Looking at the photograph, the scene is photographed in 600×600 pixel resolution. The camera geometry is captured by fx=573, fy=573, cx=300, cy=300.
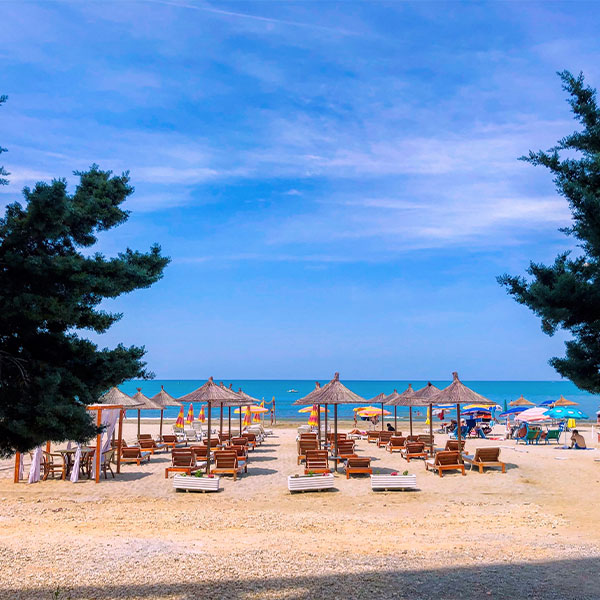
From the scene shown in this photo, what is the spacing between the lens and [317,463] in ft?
53.1

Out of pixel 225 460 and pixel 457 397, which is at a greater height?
pixel 457 397

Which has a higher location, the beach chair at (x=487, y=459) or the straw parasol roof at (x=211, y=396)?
the straw parasol roof at (x=211, y=396)

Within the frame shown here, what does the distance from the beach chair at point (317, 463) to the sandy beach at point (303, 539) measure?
629mm

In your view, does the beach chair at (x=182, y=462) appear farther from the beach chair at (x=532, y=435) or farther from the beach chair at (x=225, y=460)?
the beach chair at (x=532, y=435)

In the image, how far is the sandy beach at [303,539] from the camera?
7.23 m

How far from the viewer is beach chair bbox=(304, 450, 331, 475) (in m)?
16.1

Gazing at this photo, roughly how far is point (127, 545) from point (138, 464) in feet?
34.4

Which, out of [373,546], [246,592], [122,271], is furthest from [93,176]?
[373,546]

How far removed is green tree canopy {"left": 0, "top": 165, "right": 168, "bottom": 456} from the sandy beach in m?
2.40

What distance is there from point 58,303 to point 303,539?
19.8 feet

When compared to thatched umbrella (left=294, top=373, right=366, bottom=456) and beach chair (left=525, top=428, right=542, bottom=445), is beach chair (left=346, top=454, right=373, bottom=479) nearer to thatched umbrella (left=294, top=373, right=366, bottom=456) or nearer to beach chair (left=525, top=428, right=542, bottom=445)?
thatched umbrella (left=294, top=373, right=366, bottom=456)

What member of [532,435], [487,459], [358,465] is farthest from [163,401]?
[532,435]

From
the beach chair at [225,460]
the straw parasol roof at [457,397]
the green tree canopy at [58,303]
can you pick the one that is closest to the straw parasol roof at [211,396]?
the beach chair at [225,460]

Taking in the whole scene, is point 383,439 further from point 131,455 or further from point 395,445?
point 131,455
